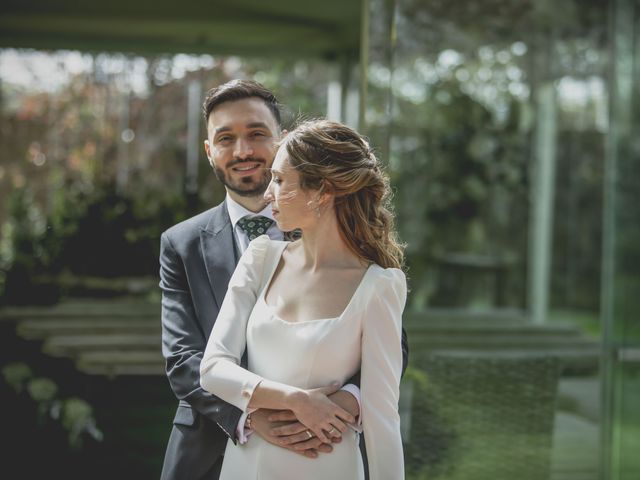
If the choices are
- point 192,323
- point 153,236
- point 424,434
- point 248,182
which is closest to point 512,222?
point 424,434

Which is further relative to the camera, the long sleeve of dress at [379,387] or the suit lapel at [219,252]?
the suit lapel at [219,252]

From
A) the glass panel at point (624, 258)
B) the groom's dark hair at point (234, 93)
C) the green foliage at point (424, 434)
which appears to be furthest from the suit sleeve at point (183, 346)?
the glass panel at point (624, 258)

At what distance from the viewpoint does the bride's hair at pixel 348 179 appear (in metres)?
2.05

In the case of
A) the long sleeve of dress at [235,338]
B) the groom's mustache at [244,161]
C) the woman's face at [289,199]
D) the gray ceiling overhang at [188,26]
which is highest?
the gray ceiling overhang at [188,26]

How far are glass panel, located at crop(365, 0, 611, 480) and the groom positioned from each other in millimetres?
2054

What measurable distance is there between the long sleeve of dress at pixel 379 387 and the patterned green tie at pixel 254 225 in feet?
1.72

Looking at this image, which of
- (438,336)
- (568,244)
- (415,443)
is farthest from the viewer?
(568,244)

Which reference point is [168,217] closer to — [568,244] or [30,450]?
[30,450]

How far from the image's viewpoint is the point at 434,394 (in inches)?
174

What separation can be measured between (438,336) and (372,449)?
2.97 m

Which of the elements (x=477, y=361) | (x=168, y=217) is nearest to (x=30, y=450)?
(x=168, y=217)

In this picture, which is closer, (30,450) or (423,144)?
(30,450)

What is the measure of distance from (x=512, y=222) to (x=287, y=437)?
3.69 meters

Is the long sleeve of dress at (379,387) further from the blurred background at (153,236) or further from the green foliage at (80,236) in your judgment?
the green foliage at (80,236)
